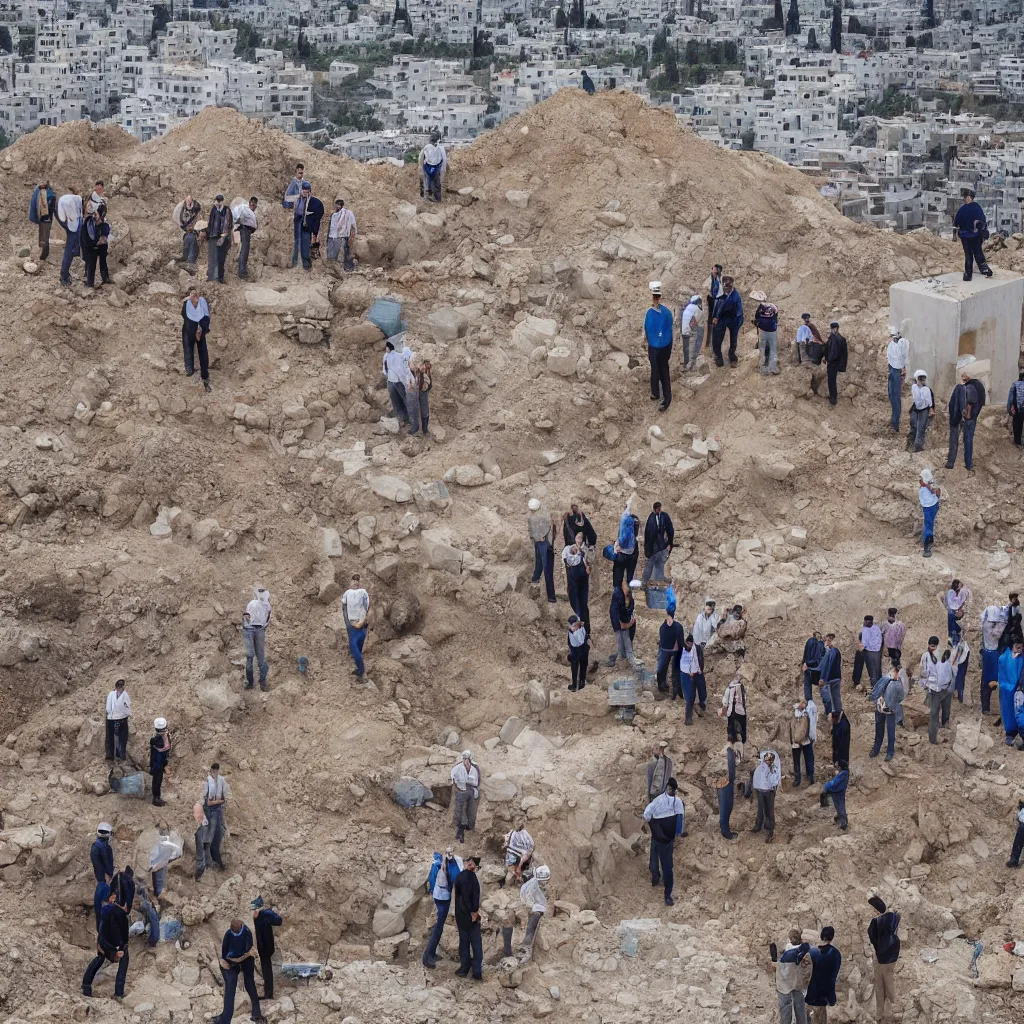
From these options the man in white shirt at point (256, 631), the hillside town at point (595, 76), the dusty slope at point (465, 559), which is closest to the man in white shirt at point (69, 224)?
the dusty slope at point (465, 559)

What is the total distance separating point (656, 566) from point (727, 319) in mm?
4417

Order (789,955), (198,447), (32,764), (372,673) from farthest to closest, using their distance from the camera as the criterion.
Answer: (198,447)
(372,673)
(32,764)
(789,955)

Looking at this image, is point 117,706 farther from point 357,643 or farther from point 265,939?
point 265,939

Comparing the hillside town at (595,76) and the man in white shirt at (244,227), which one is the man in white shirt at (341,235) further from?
the hillside town at (595,76)

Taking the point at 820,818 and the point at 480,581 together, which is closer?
the point at 820,818

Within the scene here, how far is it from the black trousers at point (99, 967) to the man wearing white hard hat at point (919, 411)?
12890 millimetres

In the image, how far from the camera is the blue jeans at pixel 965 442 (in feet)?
86.4

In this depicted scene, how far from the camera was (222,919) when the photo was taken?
67.7 ft

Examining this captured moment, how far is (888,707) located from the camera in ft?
74.4

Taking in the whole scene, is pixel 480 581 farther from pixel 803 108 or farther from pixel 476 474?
pixel 803 108

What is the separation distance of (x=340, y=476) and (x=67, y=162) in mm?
7578

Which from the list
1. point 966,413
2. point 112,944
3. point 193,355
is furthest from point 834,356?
point 112,944

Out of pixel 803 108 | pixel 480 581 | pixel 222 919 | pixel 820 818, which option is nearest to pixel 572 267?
pixel 480 581

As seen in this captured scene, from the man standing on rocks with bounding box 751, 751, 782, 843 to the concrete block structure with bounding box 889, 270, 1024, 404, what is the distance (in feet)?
26.0
